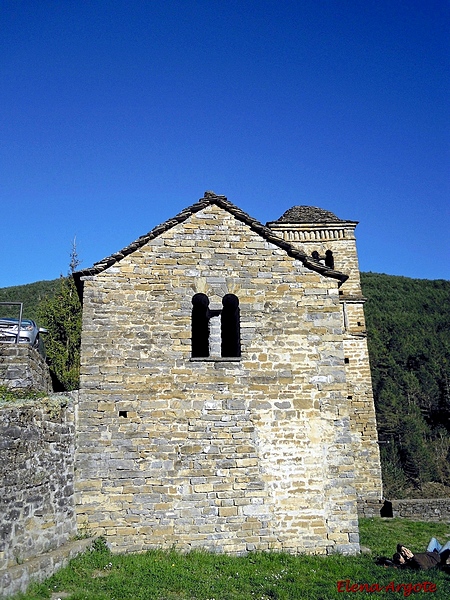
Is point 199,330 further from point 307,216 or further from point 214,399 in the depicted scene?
point 307,216

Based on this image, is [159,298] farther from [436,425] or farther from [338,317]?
[436,425]

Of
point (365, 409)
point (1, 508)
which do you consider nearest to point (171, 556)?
point (1, 508)

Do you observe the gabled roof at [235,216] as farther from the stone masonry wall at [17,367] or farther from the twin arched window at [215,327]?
the stone masonry wall at [17,367]

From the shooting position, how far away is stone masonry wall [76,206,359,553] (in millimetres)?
8844

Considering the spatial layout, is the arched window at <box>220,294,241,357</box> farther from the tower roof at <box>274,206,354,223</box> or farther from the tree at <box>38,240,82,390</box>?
the tree at <box>38,240,82,390</box>

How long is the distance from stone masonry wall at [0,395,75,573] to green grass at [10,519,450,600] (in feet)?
2.03

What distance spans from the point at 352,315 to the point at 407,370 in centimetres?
4166

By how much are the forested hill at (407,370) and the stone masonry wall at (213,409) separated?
13153mm

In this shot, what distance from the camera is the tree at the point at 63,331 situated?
72.4ft

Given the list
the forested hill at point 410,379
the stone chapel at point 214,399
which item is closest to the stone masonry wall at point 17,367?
the stone chapel at point 214,399

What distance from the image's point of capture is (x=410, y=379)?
50.2 meters

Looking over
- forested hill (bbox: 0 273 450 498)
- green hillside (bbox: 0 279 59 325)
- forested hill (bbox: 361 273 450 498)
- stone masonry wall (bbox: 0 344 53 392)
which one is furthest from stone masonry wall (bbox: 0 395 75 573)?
green hillside (bbox: 0 279 59 325)

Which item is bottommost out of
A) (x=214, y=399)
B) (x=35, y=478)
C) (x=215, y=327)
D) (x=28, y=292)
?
(x=35, y=478)

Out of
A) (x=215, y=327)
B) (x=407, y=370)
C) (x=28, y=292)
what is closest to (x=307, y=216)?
(x=215, y=327)
